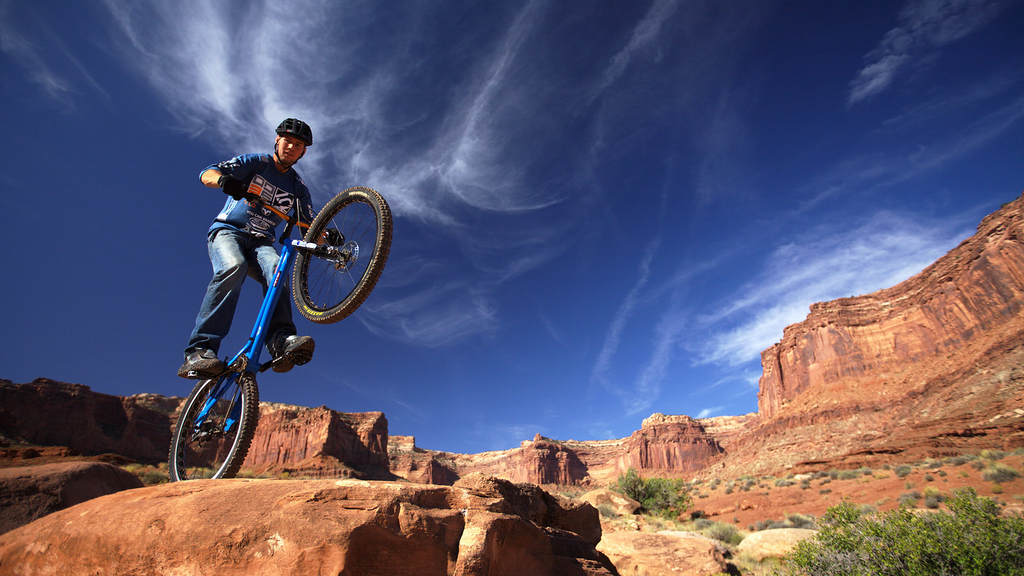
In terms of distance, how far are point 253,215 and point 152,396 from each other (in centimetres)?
9917

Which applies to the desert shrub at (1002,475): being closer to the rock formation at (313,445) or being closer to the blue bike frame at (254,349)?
the blue bike frame at (254,349)

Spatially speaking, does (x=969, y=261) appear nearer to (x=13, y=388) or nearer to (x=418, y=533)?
(x=418, y=533)

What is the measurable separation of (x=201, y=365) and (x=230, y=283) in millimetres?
940

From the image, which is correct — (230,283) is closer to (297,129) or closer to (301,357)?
(301,357)

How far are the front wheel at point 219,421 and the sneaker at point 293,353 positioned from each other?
1.23 feet

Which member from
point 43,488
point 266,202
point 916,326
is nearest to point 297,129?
point 266,202

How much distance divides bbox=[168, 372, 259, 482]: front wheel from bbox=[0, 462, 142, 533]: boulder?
→ 158 centimetres

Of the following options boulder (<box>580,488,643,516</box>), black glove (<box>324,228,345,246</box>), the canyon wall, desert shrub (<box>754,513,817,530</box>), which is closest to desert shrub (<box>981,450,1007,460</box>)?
desert shrub (<box>754,513,817,530</box>)

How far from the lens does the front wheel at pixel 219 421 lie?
450cm

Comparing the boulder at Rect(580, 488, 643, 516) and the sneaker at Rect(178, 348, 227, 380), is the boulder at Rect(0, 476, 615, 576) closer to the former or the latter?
the sneaker at Rect(178, 348, 227, 380)

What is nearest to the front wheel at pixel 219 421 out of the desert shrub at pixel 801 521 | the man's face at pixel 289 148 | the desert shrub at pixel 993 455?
the man's face at pixel 289 148

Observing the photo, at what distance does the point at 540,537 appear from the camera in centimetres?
366

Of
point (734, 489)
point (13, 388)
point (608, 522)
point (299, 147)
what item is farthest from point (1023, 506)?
point (13, 388)

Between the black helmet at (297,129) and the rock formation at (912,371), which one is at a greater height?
the rock formation at (912,371)
